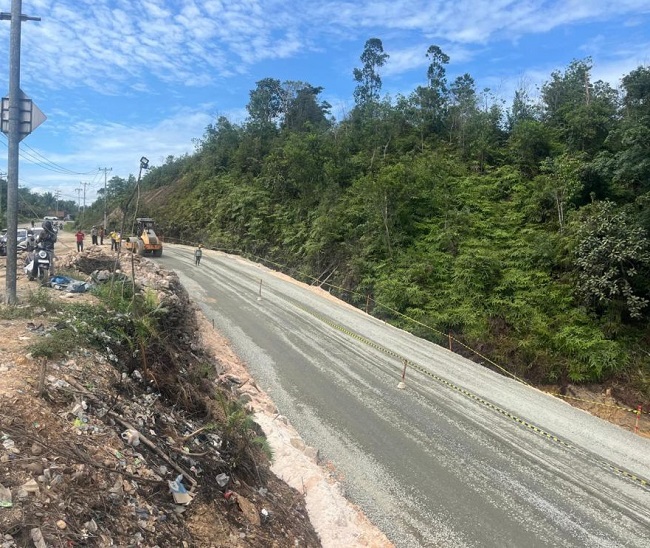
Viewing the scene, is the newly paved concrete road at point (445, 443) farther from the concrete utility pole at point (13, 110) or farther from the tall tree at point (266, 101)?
the tall tree at point (266, 101)

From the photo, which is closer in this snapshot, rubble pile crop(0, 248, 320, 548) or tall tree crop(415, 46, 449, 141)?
rubble pile crop(0, 248, 320, 548)

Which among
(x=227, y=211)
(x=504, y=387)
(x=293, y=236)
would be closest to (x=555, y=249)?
(x=504, y=387)

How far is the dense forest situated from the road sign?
1669 centimetres

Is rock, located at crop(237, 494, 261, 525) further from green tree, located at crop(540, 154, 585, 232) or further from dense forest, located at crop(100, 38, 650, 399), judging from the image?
green tree, located at crop(540, 154, 585, 232)

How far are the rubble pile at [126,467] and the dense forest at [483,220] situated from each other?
15.0 metres

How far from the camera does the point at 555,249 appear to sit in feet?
69.9

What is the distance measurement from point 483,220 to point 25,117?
23.1 m

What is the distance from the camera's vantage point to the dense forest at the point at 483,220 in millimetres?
18188

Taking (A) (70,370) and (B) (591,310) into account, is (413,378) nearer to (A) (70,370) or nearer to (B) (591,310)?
(B) (591,310)

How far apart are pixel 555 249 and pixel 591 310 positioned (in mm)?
3685

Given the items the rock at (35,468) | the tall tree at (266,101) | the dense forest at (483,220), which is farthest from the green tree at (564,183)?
the tall tree at (266,101)

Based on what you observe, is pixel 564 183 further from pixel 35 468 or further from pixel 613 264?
pixel 35 468

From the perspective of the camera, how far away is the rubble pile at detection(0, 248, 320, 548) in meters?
3.78

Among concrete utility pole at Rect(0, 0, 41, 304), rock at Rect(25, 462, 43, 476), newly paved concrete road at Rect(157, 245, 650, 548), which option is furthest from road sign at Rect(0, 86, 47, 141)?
newly paved concrete road at Rect(157, 245, 650, 548)
